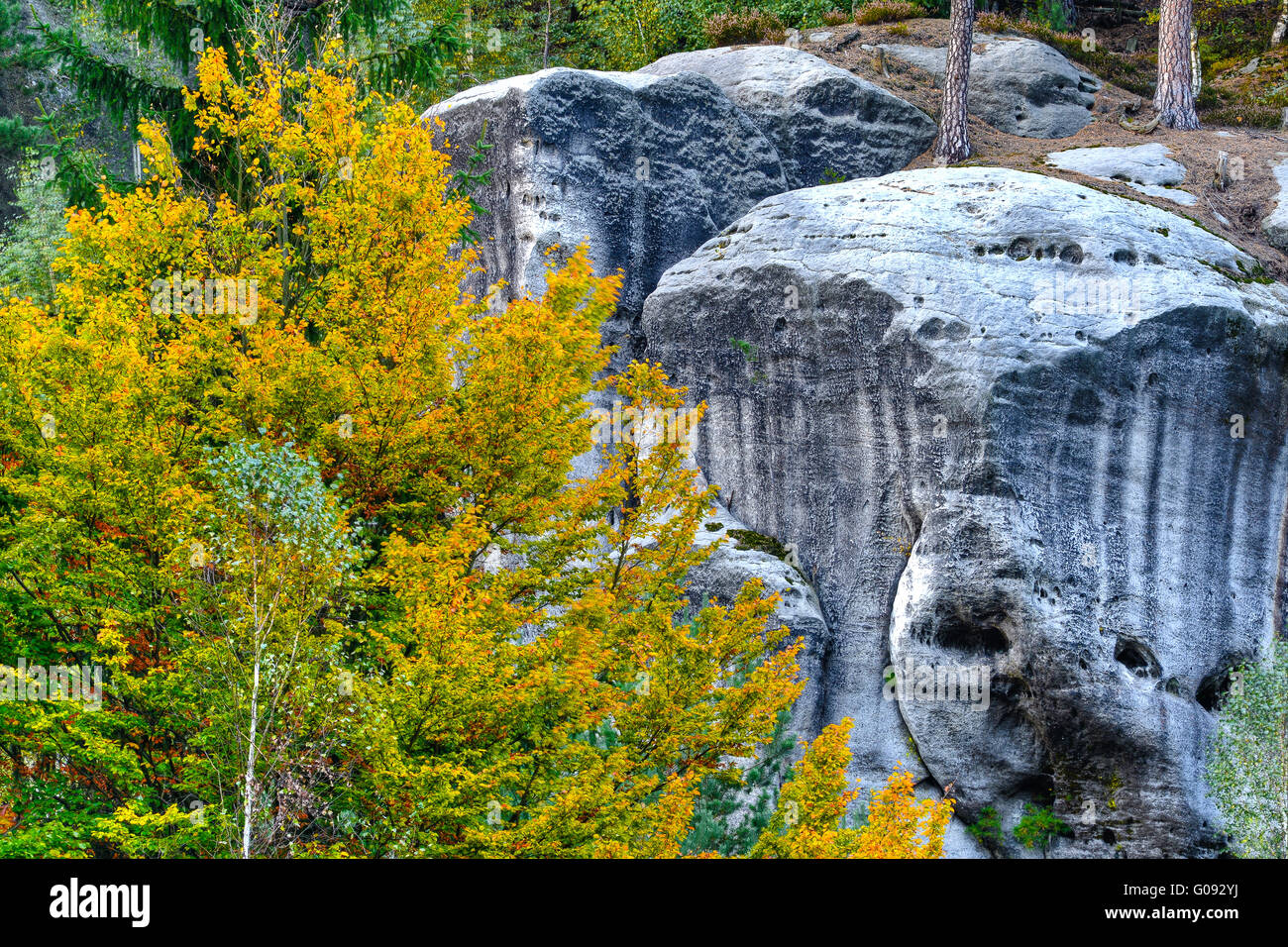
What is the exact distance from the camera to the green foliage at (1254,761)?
18.3m

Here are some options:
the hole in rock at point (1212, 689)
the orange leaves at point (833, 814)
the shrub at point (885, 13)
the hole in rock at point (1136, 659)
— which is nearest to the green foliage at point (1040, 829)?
the hole in rock at point (1136, 659)

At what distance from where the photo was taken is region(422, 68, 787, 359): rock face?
84.2 ft

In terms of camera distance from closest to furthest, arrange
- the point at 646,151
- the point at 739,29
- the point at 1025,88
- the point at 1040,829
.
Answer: the point at 1040,829
the point at 646,151
the point at 1025,88
the point at 739,29

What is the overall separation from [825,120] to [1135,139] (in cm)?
753

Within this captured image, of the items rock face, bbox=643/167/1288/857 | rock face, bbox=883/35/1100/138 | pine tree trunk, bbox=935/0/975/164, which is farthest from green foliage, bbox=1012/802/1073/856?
rock face, bbox=883/35/1100/138

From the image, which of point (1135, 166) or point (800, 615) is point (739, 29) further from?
point (800, 615)

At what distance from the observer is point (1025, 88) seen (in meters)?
31.2

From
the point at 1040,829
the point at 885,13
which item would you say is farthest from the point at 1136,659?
the point at 885,13

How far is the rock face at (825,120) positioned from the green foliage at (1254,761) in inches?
581

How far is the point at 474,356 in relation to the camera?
14.5 m

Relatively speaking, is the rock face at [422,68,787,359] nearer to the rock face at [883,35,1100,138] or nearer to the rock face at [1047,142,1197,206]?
the rock face at [1047,142,1197,206]

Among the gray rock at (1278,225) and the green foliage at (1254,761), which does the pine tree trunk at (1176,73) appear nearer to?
the gray rock at (1278,225)

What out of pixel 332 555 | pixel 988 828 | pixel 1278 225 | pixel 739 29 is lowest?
pixel 988 828
